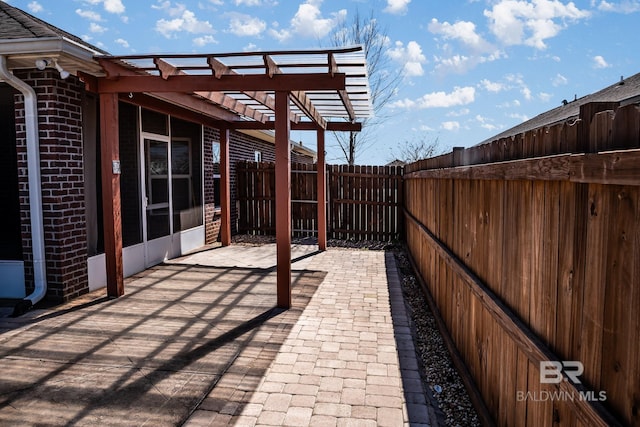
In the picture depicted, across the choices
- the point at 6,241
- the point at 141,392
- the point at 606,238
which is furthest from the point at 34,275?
the point at 606,238

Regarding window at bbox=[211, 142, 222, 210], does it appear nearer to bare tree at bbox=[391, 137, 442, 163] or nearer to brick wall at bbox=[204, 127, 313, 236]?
brick wall at bbox=[204, 127, 313, 236]

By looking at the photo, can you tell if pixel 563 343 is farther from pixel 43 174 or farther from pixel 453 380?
pixel 43 174

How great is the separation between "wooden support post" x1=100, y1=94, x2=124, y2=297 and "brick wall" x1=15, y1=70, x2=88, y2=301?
0.32 metres

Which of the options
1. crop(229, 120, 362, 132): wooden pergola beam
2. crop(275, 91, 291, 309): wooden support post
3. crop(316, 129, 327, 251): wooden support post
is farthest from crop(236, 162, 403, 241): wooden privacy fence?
crop(275, 91, 291, 309): wooden support post

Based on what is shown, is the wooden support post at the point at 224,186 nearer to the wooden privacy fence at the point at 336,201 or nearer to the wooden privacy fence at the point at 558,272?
the wooden privacy fence at the point at 336,201

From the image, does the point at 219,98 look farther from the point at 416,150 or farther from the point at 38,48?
the point at 416,150

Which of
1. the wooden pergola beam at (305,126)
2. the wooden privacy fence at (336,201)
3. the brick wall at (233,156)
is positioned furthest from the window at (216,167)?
the wooden pergola beam at (305,126)

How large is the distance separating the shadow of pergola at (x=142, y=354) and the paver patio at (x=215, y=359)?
12mm

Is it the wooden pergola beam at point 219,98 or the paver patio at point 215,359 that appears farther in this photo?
the wooden pergola beam at point 219,98

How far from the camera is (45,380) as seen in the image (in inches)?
129

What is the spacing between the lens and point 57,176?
198 inches

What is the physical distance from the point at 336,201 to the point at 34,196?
22.6 feet

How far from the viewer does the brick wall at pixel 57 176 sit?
497cm

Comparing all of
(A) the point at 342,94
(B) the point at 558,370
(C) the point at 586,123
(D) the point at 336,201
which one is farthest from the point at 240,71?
(D) the point at 336,201
